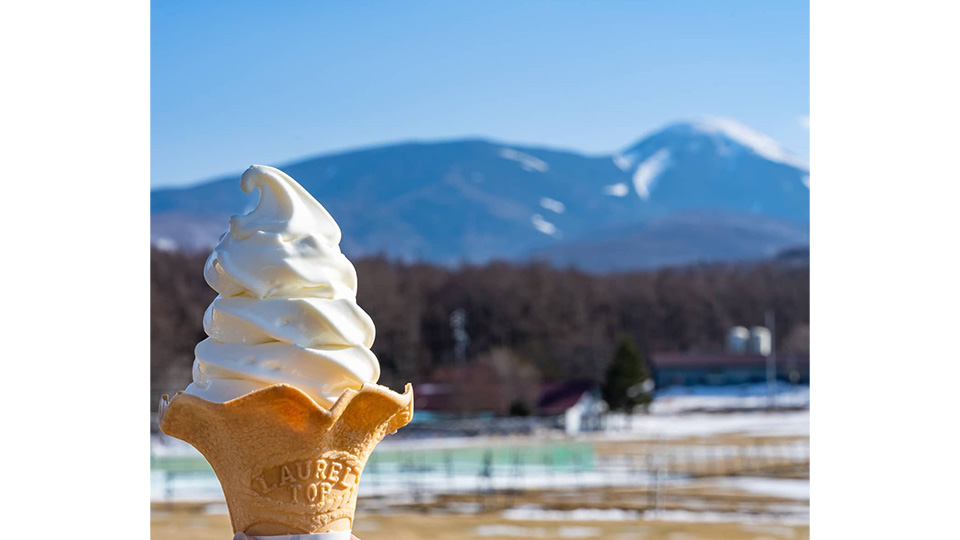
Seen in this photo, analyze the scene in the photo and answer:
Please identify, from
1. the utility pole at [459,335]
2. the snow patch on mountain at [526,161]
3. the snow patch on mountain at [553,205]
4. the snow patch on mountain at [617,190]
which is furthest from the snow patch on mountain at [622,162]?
the utility pole at [459,335]

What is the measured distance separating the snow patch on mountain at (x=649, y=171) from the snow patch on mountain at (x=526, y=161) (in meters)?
9.73

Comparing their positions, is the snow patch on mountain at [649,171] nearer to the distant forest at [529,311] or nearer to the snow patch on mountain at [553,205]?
the snow patch on mountain at [553,205]

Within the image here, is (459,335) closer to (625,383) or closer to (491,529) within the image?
(625,383)

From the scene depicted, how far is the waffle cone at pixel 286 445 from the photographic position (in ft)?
8.74

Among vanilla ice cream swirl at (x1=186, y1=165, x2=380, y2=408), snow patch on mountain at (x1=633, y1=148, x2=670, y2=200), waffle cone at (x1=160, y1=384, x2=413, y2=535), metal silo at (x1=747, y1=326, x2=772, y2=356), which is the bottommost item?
metal silo at (x1=747, y1=326, x2=772, y2=356)

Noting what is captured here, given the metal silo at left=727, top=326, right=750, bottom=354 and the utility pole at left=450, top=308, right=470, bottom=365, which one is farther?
the metal silo at left=727, top=326, right=750, bottom=354

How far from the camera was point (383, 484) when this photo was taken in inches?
824

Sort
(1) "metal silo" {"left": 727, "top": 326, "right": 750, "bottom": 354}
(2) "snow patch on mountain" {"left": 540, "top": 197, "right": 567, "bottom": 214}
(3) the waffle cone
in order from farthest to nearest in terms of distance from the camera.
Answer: (2) "snow patch on mountain" {"left": 540, "top": 197, "right": 567, "bottom": 214} < (1) "metal silo" {"left": 727, "top": 326, "right": 750, "bottom": 354} < (3) the waffle cone

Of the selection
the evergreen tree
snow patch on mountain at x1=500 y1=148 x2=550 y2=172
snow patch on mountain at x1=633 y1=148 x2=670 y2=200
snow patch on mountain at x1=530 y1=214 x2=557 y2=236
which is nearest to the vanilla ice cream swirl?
the evergreen tree

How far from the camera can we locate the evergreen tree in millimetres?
34938

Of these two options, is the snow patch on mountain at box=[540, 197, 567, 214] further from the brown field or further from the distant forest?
the brown field

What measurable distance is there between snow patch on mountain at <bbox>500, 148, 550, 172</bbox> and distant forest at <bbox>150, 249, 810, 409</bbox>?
48.1 metres

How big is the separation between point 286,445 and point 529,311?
4522cm

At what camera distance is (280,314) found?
107 inches
